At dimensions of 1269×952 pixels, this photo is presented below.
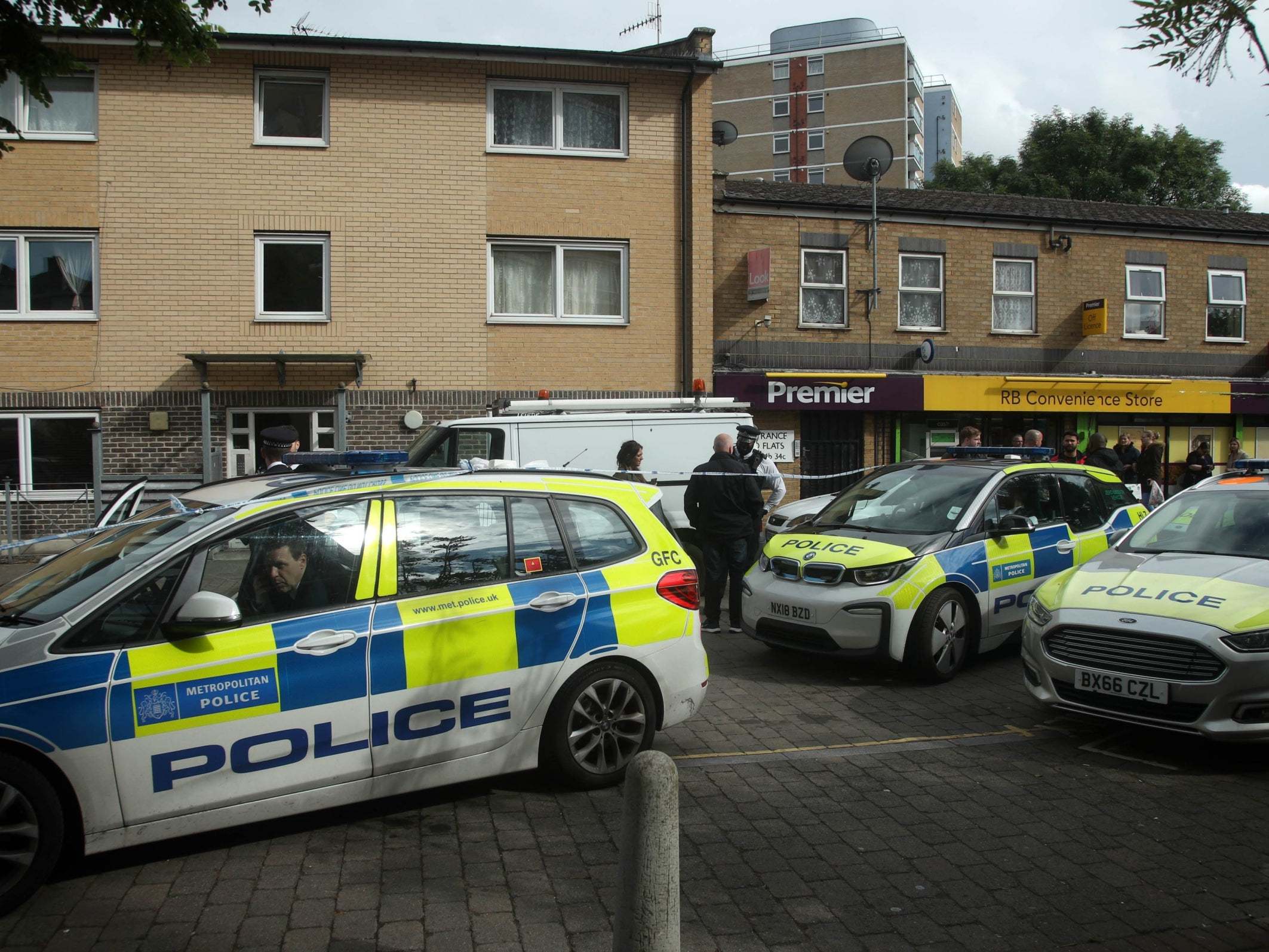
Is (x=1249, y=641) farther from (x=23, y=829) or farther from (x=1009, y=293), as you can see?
(x=1009, y=293)

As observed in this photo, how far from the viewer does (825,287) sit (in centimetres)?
1864

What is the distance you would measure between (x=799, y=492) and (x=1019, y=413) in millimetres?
5009

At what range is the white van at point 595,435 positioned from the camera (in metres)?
10.8

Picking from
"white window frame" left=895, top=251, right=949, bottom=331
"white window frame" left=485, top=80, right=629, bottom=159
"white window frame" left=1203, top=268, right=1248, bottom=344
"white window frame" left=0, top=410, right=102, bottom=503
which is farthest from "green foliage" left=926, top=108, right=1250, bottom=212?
"white window frame" left=0, top=410, right=102, bottom=503

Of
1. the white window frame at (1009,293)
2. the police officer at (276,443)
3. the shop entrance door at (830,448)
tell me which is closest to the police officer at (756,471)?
the police officer at (276,443)

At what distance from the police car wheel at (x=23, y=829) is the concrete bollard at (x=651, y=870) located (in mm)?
2284

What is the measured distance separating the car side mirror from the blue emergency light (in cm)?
681

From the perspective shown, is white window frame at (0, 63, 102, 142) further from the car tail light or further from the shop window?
the shop window

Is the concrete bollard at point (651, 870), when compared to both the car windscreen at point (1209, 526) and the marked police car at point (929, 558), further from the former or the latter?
the car windscreen at point (1209, 526)

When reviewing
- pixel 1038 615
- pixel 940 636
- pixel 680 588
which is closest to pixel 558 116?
pixel 940 636

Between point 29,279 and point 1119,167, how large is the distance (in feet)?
112

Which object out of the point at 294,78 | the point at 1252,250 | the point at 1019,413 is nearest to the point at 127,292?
the point at 294,78

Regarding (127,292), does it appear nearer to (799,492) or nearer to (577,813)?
(799,492)

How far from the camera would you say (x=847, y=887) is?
407 centimetres
